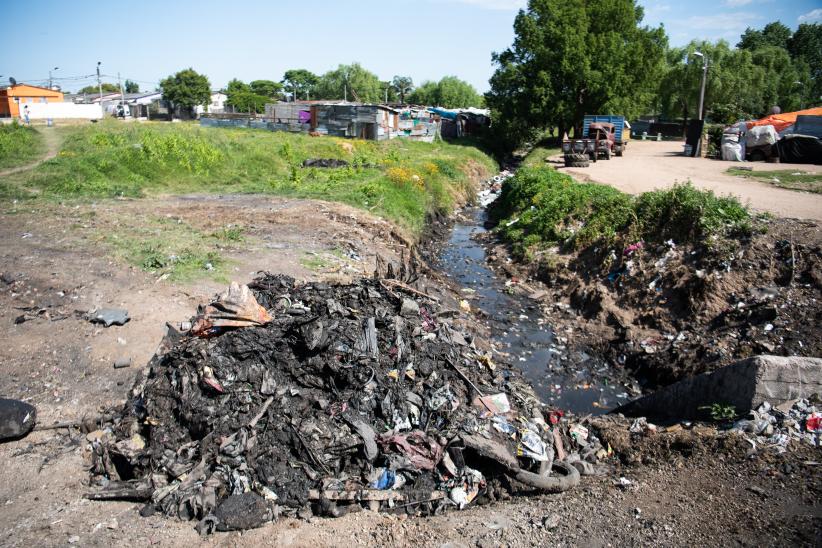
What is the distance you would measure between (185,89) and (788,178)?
54860 millimetres

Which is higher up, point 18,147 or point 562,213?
point 18,147

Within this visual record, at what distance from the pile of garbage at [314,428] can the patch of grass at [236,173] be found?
9015mm

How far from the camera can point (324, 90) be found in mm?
78125

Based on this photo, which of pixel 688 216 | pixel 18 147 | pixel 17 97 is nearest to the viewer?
pixel 688 216

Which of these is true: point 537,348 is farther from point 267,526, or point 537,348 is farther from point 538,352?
point 267,526

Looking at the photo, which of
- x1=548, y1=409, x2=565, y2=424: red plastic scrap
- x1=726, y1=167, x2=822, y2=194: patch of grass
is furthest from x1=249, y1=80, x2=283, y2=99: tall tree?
x1=548, y1=409, x2=565, y2=424: red plastic scrap

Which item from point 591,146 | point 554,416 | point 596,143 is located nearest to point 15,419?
point 554,416

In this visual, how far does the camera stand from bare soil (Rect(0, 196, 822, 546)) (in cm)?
470

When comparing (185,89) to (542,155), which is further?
(185,89)

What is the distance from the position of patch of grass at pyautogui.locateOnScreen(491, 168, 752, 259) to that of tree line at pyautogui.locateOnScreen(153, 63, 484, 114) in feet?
147

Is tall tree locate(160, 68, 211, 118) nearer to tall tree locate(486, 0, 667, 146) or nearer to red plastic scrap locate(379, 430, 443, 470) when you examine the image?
tall tree locate(486, 0, 667, 146)

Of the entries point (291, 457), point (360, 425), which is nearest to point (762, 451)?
point (360, 425)

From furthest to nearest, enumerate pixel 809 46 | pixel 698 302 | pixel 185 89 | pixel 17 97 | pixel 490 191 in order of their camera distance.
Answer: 1. pixel 809 46
2. pixel 185 89
3. pixel 17 97
4. pixel 490 191
5. pixel 698 302

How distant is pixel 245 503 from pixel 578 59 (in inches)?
1256
